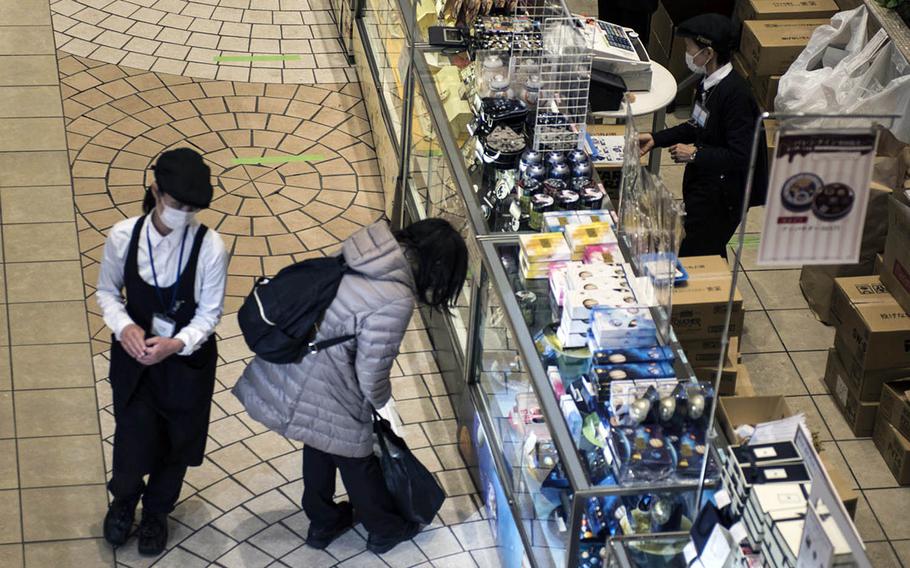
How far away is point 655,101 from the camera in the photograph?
6477mm

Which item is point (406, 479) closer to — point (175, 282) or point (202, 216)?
point (175, 282)

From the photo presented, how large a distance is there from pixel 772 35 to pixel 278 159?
321cm

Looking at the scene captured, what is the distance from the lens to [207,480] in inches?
220

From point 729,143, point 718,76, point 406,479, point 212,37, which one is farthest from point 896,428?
point 212,37

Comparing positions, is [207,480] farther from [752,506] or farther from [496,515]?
[752,506]

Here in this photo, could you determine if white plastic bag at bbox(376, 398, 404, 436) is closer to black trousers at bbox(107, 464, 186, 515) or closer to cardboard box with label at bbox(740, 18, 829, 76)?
black trousers at bbox(107, 464, 186, 515)

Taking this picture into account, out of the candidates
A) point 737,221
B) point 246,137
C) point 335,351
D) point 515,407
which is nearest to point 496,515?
point 515,407

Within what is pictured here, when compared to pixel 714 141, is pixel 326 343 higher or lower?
lower

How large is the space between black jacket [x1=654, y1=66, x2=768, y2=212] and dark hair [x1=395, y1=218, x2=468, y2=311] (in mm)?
2046

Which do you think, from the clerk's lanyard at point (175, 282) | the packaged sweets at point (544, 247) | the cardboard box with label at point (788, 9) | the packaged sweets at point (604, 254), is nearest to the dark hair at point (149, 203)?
the clerk's lanyard at point (175, 282)

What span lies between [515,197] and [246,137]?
10.0 feet

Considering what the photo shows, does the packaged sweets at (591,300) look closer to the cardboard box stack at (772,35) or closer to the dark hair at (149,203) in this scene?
the dark hair at (149,203)

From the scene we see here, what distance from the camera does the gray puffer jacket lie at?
445cm

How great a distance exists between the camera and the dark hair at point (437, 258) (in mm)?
4410
